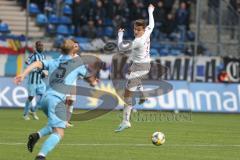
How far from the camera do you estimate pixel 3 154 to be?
14578mm

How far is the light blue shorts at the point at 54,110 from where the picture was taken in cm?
1309

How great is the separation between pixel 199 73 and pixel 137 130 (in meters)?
13.0

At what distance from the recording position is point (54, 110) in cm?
1312

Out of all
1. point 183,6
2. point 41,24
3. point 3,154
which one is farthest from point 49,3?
point 3,154

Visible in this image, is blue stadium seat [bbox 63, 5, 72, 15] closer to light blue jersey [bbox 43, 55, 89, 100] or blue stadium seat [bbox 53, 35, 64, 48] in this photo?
blue stadium seat [bbox 53, 35, 64, 48]

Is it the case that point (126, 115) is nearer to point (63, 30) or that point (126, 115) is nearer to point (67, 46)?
point (67, 46)

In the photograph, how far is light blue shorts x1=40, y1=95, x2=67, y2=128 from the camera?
1309cm

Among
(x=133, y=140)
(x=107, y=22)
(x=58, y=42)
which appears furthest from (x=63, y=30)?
(x=133, y=140)

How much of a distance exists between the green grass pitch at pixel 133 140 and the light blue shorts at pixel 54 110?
1279mm

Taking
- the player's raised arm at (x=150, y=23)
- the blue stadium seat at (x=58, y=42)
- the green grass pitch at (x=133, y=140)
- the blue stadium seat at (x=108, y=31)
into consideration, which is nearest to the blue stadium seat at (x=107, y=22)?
the blue stadium seat at (x=108, y=31)

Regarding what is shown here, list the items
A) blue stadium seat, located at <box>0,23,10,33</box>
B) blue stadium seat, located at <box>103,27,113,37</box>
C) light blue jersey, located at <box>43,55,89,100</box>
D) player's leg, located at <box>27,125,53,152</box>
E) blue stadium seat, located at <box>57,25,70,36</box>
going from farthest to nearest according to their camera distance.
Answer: blue stadium seat, located at <box>103,27,113,37</box>
blue stadium seat, located at <box>57,25,70,36</box>
blue stadium seat, located at <box>0,23,10,33</box>
player's leg, located at <box>27,125,53,152</box>
light blue jersey, located at <box>43,55,89,100</box>

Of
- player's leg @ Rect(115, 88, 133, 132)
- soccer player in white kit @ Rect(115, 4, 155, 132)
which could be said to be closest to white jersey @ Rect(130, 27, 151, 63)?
soccer player in white kit @ Rect(115, 4, 155, 132)

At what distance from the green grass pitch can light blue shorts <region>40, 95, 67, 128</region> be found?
1279 mm

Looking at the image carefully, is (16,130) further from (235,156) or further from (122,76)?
(122,76)
